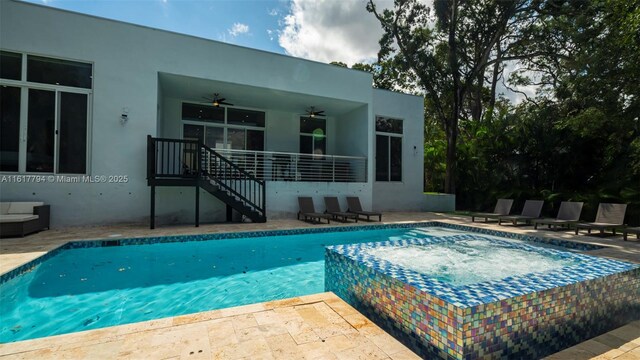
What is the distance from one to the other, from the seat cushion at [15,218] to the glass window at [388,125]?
37.0 feet

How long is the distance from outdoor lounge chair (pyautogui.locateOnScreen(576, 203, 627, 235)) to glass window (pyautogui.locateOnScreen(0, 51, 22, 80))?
1433 centimetres

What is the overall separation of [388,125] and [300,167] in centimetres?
433

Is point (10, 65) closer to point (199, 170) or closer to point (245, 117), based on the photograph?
point (199, 170)

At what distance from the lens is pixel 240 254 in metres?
A: 6.29

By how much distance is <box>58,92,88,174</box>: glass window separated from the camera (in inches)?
307

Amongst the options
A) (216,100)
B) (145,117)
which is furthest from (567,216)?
(145,117)

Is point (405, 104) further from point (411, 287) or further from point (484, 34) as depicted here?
point (411, 287)

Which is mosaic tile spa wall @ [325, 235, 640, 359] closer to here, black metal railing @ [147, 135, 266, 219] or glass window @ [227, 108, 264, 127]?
black metal railing @ [147, 135, 266, 219]

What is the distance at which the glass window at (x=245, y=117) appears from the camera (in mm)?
11999

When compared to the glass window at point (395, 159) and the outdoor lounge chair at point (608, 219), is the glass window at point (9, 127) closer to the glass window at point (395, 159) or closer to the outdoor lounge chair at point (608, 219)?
the glass window at point (395, 159)

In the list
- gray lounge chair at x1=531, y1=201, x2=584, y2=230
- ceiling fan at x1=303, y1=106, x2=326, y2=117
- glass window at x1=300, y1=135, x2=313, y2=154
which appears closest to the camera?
gray lounge chair at x1=531, y1=201, x2=584, y2=230

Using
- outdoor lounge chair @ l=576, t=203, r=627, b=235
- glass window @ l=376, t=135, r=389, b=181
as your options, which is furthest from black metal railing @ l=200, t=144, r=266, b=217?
outdoor lounge chair @ l=576, t=203, r=627, b=235

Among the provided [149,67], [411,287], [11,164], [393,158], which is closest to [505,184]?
[393,158]

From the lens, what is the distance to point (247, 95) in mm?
10719
